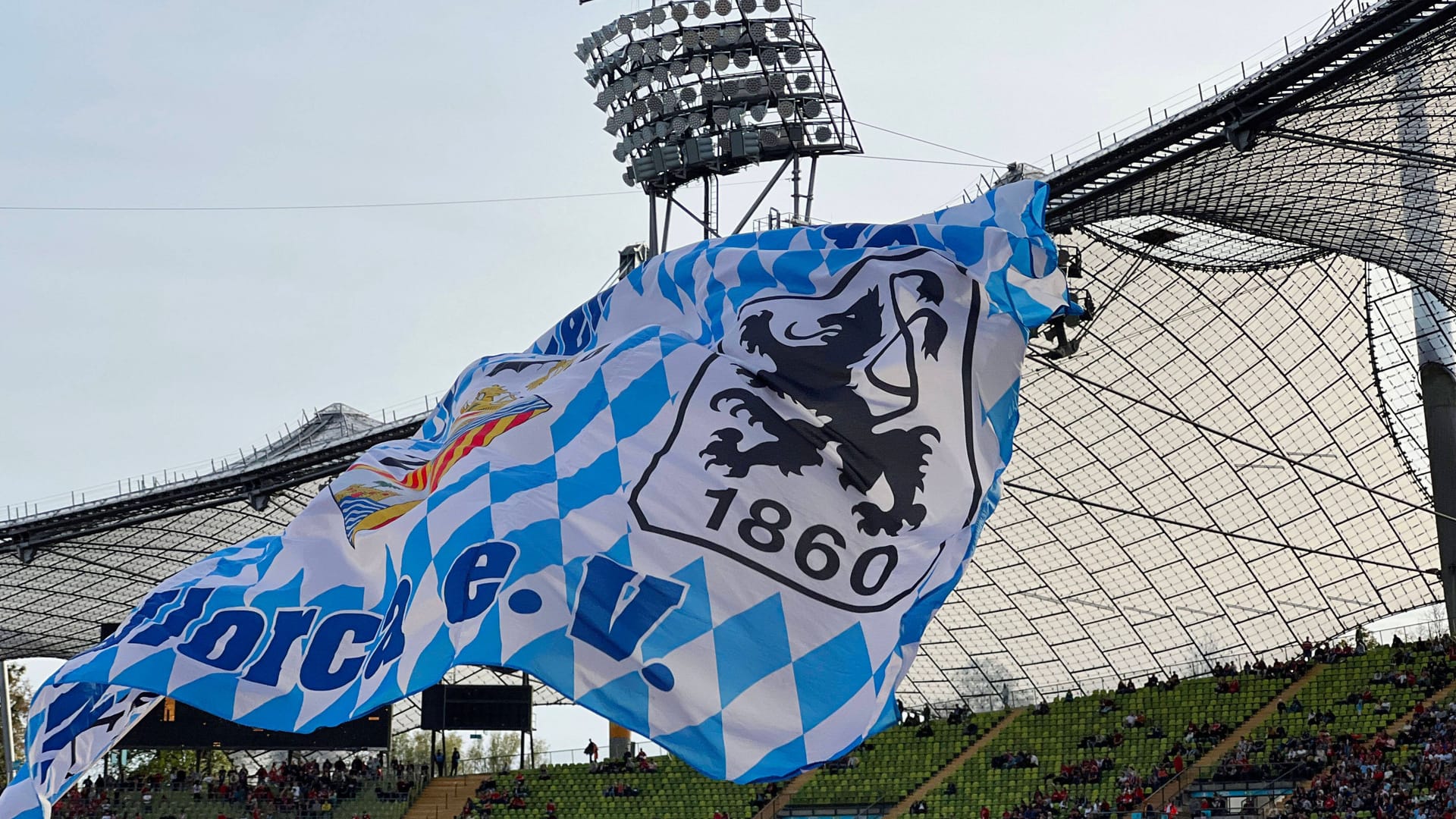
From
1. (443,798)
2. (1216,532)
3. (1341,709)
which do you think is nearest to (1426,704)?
(1341,709)

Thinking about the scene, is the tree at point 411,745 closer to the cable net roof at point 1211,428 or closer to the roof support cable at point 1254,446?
the cable net roof at point 1211,428

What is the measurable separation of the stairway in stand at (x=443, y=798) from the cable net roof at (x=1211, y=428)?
29.2ft

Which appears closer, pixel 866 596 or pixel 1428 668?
pixel 866 596

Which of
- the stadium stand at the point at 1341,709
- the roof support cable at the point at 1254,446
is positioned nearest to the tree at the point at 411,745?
the roof support cable at the point at 1254,446

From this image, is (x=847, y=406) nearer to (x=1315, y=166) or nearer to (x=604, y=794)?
(x=1315, y=166)

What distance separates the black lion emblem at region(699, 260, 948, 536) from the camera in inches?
546

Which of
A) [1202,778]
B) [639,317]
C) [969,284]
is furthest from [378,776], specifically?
[969,284]

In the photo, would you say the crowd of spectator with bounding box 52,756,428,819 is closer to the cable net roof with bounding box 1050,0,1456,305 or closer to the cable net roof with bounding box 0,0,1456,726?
the cable net roof with bounding box 0,0,1456,726

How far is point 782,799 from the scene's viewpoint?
45.5m

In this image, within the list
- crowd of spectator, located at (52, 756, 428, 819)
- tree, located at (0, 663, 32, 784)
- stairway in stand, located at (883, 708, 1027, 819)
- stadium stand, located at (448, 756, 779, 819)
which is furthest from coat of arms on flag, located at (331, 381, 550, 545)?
tree, located at (0, 663, 32, 784)

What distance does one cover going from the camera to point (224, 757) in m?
88.4

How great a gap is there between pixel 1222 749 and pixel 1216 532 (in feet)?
25.2

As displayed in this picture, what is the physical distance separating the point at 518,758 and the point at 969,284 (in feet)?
128

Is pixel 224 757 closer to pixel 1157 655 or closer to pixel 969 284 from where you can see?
pixel 1157 655
